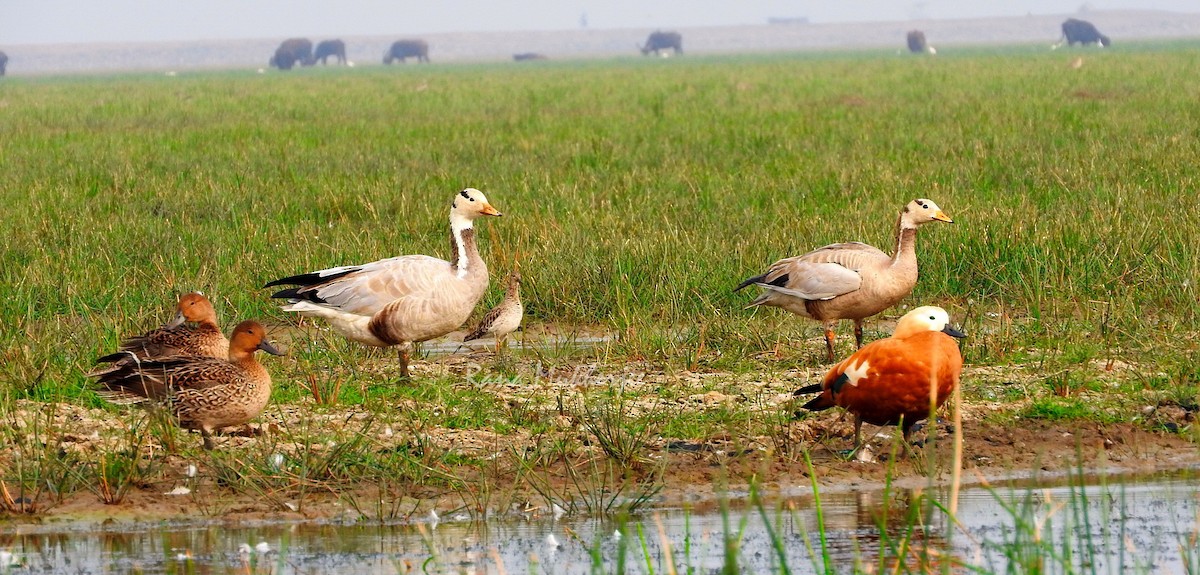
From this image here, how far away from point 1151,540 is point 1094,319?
3.90 metres

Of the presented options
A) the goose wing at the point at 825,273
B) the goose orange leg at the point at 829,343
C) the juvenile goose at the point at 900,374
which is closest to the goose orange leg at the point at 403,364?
the goose wing at the point at 825,273

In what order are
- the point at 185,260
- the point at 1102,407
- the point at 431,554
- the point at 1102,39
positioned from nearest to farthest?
the point at 431,554
the point at 1102,407
the point at 185,260
the point at 1102,39

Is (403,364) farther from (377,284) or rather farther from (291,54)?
(291,54)

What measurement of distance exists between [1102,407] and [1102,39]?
119119mm

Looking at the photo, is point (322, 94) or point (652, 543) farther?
point (322, 94)

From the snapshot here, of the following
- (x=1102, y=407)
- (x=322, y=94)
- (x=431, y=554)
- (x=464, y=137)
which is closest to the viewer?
(x=431, y=554)

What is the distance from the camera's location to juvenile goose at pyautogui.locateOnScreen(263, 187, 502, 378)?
856cm

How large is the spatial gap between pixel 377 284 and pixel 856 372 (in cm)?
304

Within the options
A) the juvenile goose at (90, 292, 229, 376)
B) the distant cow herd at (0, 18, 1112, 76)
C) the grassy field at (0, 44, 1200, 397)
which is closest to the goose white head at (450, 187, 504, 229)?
the grassy field at (0, 44, 1200, 397)

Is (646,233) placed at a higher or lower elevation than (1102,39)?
higher

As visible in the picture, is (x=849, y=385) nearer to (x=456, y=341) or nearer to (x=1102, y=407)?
(x=1102, y=407)

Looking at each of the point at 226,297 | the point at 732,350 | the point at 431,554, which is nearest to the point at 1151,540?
the point at 431,554

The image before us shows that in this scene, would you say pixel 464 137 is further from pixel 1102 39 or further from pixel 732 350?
pixel 1102 39

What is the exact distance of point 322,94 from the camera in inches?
1807
